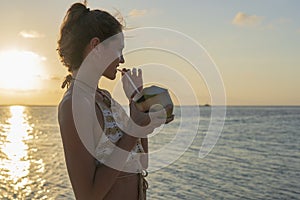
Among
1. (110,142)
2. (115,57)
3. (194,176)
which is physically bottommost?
(194,176)

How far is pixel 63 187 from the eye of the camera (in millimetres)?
17281

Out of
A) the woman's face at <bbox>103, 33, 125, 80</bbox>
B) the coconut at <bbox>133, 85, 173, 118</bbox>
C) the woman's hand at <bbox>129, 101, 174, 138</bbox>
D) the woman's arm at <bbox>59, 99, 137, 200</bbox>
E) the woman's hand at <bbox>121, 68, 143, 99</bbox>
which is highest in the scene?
the woman's face at <bbox>103, 33, 125, 80</bbox>

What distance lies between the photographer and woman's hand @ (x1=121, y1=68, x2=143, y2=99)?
9.14ft

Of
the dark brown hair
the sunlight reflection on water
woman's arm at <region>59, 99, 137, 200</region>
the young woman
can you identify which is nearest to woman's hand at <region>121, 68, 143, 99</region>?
the young woman

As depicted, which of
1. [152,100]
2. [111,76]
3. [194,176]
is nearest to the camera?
[152,100]

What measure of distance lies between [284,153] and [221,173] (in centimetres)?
1106

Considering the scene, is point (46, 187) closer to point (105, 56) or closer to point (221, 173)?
point (221, 173)

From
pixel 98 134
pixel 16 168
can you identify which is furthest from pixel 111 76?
pixel 16 168

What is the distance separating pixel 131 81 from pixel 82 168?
1.98 feet

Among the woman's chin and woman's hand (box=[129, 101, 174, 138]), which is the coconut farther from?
the woman's chin

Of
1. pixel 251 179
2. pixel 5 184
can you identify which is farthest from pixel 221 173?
pixel 5 184

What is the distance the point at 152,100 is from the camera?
2.59 m

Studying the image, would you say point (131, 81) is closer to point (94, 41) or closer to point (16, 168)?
point (94, 41)

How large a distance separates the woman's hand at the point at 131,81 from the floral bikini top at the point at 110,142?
115 millimetres
